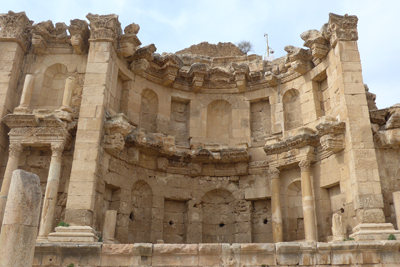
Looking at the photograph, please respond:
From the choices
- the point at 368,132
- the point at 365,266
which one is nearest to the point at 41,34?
the point at 368,132

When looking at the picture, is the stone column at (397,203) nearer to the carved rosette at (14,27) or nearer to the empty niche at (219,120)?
the empty niche at (219,120)

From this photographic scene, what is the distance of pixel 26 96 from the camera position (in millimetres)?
13109

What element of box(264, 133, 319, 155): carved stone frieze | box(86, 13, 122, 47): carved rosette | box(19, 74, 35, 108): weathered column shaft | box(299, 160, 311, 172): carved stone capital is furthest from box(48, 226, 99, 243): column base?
box(299, 160, 311, 172): carved stone capital

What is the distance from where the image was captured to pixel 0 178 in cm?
1255

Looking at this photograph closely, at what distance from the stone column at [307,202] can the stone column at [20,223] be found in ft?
29.5

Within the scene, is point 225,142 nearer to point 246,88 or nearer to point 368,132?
point 246,88

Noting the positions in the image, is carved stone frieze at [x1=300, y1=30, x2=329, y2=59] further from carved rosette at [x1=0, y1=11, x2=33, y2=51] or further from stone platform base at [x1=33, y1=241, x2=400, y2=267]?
carved rosette at [x1=0, y1=11, x2=33, y2=51]

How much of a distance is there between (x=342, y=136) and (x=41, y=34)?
1126 cm

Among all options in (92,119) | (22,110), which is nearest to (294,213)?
(92,119)

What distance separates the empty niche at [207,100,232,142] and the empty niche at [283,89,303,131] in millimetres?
2504

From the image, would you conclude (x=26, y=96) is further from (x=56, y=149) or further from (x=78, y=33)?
(x=78, y=33)

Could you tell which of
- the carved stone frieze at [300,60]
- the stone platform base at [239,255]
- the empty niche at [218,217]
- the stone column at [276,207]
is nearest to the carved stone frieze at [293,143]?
the stone column at [276,207]

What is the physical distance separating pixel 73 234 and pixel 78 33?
7188 millimetres

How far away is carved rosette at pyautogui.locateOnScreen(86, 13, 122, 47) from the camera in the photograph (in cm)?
1383
